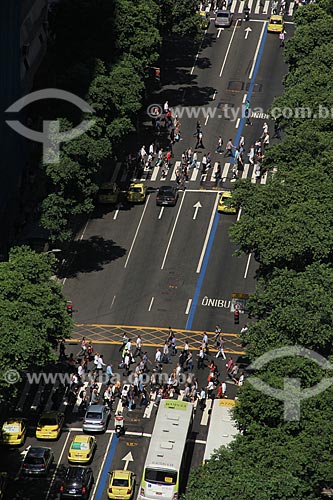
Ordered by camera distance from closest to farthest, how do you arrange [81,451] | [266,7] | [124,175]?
[81,451]
[124,175]
[266,7]

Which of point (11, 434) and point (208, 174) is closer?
point (11, 434)

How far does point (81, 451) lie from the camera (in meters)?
83.5

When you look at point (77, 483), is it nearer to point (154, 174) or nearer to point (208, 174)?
point (154, 174)

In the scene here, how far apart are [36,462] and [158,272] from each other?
27.0 m

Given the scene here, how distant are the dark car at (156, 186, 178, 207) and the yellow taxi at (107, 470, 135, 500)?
37569 mm

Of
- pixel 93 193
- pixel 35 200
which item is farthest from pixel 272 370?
pixel 35 200

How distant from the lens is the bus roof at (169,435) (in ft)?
259

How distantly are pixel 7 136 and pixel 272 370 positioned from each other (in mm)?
45830

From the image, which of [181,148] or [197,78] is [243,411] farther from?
[197,78]

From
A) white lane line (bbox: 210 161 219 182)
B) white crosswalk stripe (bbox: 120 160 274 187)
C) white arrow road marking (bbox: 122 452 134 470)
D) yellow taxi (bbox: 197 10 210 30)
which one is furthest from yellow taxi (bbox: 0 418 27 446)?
yellow taxi (bbox: 197 10 210 30)

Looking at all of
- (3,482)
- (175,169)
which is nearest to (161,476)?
(3,482)

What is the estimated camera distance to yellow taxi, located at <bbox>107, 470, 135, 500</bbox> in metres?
79.7

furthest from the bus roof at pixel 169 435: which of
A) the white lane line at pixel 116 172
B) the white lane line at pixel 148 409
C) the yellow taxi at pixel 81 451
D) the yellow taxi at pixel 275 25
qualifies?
the yellow taxi at pixel 275 25

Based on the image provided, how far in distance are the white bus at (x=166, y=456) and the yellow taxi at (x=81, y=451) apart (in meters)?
4.73
